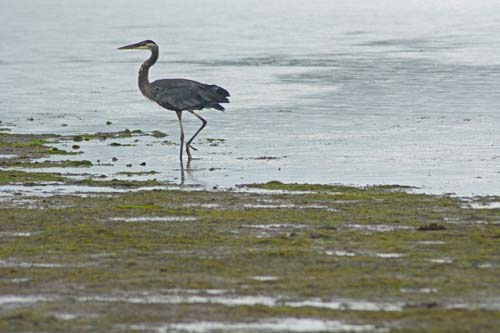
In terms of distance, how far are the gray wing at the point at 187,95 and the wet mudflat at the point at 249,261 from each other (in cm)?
500

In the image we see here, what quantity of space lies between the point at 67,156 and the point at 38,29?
43.6 m

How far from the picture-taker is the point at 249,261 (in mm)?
11312

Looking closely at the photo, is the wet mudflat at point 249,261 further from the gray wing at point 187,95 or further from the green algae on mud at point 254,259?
the gray wing at point 187,95

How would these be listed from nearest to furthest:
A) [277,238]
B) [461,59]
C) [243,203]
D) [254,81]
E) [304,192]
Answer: [277,238] → [243,203] → [304,192] → [254,81] → [461,59]

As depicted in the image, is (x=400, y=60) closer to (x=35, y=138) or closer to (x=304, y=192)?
(x=35, y=138)

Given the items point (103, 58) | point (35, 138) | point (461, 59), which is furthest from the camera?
point (103, 58)

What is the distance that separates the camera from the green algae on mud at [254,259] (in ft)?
31.1

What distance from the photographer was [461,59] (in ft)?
134

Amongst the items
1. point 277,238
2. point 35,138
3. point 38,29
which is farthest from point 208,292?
point 38,29

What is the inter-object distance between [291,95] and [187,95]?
927 cm

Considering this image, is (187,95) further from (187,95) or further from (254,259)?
(254,259)

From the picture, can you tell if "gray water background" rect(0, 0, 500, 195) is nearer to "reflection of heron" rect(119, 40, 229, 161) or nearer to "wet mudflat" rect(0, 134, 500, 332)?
"reflection of heron" rect(119, 40, 229, 161)

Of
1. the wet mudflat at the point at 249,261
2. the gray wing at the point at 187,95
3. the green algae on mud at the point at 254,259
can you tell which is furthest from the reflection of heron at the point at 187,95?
the green algae on mud at the point at 254,259

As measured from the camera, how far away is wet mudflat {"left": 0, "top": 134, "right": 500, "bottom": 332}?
30.6 feet
